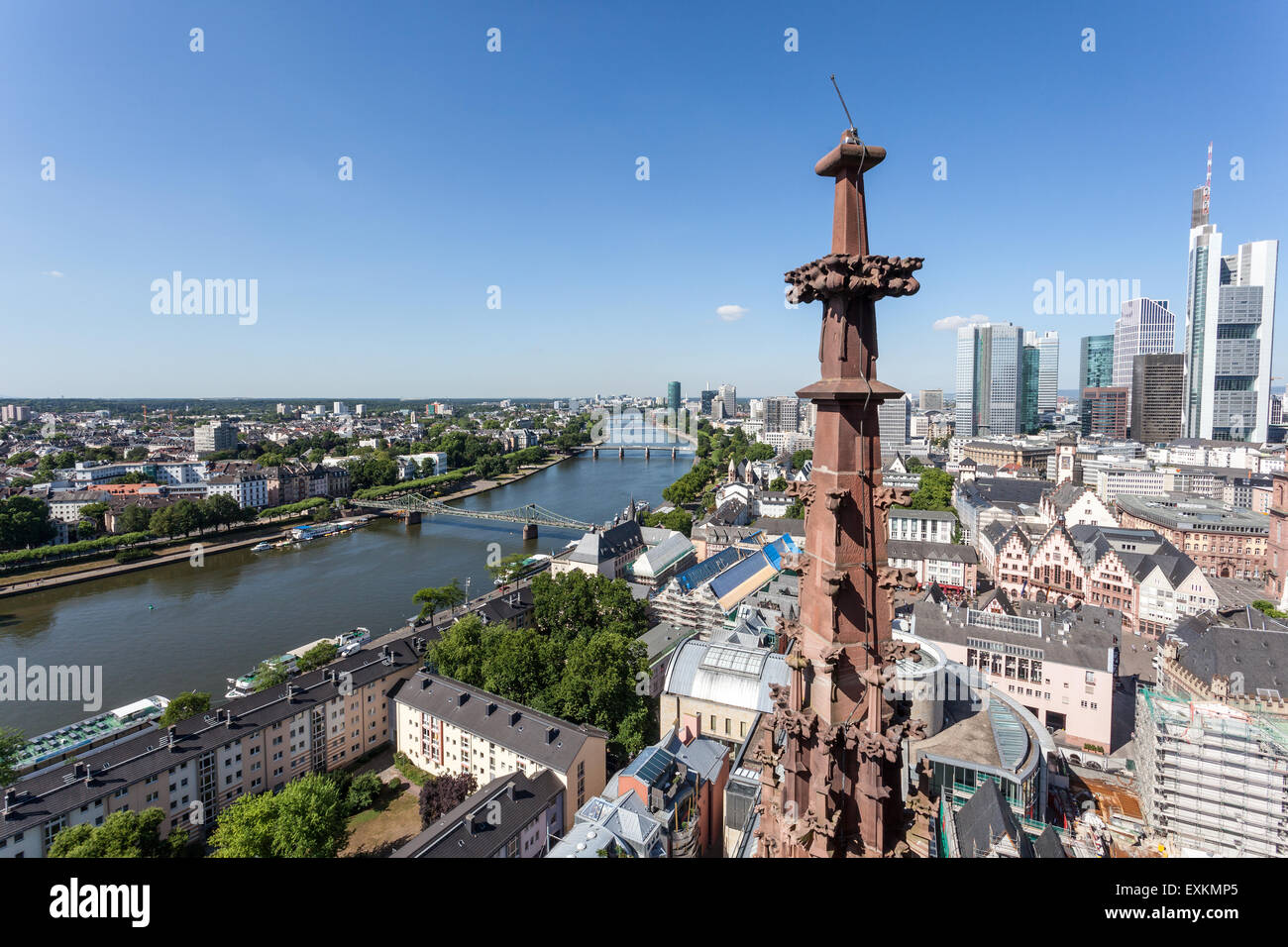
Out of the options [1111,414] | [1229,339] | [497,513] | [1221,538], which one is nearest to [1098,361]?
[1111,414]

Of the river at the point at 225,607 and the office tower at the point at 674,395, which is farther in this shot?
the office tower at the point at 674,395

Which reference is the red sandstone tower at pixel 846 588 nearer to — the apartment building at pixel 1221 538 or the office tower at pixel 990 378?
the apartment building at pixel 1221 538

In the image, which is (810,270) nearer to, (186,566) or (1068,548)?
(1068,548)

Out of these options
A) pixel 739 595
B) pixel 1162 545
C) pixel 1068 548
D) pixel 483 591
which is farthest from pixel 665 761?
pixel 1162 545

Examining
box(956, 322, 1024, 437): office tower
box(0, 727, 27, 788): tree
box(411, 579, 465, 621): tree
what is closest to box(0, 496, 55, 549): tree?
box(0, 727, 27, 788): tree

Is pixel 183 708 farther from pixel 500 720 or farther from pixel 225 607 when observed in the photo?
pixel 225 607

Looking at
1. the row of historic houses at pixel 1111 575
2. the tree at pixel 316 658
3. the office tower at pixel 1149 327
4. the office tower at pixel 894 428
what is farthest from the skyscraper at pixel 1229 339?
the tree at pixel 316 658

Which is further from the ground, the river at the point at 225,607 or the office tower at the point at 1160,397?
the office tower at the point at 1160,397
